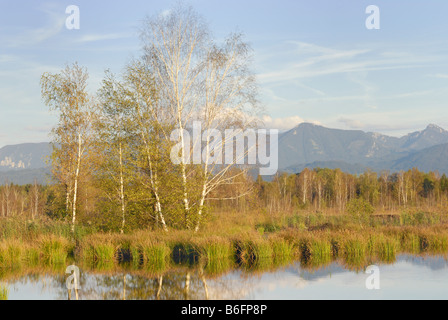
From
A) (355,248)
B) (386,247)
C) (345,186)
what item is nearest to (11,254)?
(355,248)

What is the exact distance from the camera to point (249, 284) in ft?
49.4

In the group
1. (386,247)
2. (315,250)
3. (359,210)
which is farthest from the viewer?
(359,210)

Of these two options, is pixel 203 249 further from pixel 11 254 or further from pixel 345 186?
pixel 345 186

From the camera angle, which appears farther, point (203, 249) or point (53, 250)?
point (53, 250)

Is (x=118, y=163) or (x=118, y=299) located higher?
(x=118, y=163)

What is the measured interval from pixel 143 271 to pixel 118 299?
4.38 meters

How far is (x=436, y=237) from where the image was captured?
2342cm

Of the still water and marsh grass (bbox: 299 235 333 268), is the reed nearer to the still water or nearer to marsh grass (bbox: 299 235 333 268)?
marsh grass (bbox: 299 235 333 268)

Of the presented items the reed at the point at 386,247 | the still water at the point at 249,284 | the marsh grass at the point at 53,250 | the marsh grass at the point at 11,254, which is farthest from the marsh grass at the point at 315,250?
the marsh grass at the point at 11,254

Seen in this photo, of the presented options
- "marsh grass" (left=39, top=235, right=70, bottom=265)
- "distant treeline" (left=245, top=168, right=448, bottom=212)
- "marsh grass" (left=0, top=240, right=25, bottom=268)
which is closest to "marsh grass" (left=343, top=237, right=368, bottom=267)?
"marsh grass" (left=39, top=235, right=70, bottom=265)

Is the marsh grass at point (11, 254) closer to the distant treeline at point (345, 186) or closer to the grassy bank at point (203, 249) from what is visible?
the grassy bank at point (203, 249)

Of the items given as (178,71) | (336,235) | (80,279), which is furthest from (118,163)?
(336,235)
